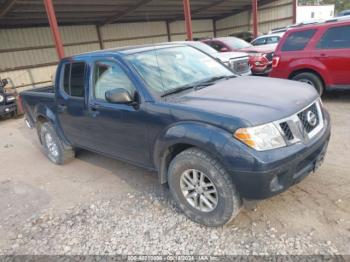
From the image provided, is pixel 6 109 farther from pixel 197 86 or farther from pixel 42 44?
pixel 42 44

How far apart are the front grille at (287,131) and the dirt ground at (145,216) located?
905mm

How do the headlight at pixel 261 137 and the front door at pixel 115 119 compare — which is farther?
the front door at pixel 115 119

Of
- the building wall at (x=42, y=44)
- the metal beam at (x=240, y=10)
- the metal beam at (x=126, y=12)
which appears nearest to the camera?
the building wall at (x=42, y=44)

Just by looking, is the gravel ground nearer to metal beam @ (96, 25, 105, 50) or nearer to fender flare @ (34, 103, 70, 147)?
fender flare @ (34, 103, 70, 147)

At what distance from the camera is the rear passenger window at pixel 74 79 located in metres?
4.06

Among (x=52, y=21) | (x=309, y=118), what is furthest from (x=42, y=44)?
(x=309, y=118)

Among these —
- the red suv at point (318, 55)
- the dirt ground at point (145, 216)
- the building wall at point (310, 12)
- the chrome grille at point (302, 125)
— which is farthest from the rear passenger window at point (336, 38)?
the building wall at point (310, 12)

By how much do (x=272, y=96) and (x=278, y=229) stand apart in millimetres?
1273

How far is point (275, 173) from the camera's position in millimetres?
2451

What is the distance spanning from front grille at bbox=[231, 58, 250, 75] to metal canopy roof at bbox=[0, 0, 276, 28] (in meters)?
8.47

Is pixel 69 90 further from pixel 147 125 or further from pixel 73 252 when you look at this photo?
pixel 73 252

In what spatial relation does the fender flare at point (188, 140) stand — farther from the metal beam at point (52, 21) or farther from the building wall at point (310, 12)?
the building wall at point (310, 12)

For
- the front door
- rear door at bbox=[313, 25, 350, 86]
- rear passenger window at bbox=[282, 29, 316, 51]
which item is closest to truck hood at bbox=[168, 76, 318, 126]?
the front door

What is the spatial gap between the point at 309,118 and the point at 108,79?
2316mm
